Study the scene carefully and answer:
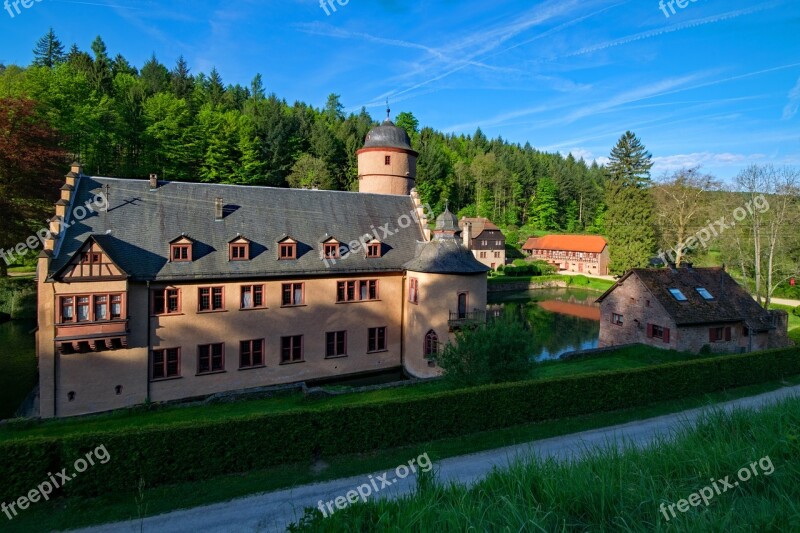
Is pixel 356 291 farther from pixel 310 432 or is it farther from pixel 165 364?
pixel 310 432

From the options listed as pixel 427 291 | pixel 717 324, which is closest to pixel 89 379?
pixel 427 291

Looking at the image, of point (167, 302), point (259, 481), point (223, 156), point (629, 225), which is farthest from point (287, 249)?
point (629, 225)

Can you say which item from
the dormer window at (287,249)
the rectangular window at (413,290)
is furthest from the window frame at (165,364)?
the rectangular window at (413,290)

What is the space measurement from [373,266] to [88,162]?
144 ft

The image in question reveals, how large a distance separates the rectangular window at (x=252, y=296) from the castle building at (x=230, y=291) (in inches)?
2.0

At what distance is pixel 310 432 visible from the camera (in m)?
13.5

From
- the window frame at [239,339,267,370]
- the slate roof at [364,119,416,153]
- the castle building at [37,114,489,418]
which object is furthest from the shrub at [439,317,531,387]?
the slate roof at [364,119,416,153]

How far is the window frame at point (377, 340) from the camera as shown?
2598 cm

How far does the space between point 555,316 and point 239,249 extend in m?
35.5

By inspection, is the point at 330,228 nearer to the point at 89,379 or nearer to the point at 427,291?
the point at 427,291

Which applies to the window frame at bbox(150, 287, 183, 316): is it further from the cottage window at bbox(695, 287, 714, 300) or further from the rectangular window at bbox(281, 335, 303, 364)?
the cottage window at bbox(695, 287, 714, 300)

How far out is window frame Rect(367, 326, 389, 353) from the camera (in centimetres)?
2598

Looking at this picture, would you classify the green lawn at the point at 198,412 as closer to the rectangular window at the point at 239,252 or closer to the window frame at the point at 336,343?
the window frame at the point at 336,343

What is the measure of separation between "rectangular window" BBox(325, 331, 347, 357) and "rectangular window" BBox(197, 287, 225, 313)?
5.94 meters
